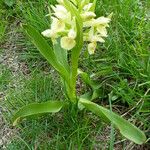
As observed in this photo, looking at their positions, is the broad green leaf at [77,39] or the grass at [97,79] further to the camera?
the grass at [97,79]

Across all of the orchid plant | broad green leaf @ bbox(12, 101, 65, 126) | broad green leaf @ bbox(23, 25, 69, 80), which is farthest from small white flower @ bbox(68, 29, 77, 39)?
broad green leaf @ bbox(12, 101, 65, 126)

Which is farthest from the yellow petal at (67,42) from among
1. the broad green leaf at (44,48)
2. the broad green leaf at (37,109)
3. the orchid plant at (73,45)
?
the broad green leaf at (37,109)

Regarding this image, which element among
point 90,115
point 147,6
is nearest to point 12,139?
point 90,115

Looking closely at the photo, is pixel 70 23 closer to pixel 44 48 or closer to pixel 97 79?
pixel 44 48

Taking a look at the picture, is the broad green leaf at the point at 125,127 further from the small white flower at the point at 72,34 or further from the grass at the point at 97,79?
the small white flower at the point at 72,34

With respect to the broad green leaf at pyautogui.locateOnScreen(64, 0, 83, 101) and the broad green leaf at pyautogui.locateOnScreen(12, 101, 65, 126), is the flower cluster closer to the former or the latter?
the broad green leaf at pyautogui.locateOnScreen(64, 0, 83, 101)

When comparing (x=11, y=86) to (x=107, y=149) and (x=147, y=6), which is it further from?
(x=147, y=6)
